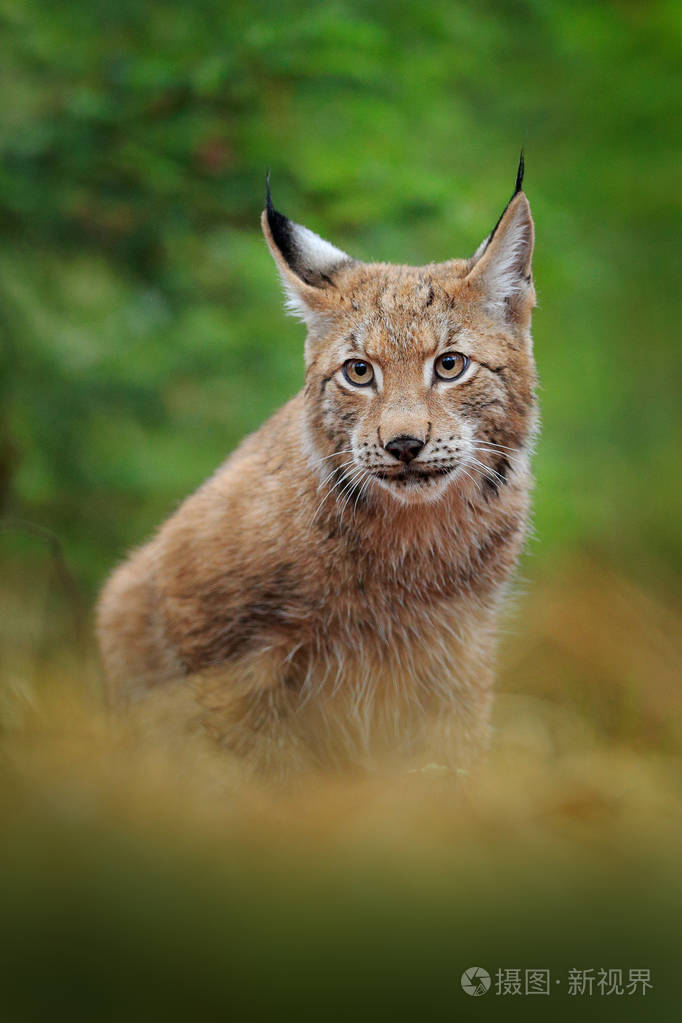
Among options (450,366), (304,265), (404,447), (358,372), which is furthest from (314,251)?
(404,447)

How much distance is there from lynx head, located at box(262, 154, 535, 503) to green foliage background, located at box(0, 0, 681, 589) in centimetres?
95

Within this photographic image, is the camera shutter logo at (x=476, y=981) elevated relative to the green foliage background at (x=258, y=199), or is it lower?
lower

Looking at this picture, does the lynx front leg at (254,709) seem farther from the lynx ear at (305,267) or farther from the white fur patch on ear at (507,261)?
the white fur patch on ear at (507,261)

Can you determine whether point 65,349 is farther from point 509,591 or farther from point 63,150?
point 509,591

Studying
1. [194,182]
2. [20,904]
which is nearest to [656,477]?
[194,182]

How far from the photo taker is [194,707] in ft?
9.39

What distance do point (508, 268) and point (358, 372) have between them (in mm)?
490

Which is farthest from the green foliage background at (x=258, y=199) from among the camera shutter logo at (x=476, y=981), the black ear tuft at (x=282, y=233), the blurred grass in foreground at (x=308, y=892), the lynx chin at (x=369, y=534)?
the camera shutter logo at (x=476, y=981)

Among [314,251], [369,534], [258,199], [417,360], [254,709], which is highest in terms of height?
[258,199]

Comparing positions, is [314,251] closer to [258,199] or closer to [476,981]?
[258,199]

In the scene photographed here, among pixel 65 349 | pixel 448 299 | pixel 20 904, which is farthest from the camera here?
pixel 65 349

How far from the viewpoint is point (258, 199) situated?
3.98 m

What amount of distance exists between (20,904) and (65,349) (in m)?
3.15

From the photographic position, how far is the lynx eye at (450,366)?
8.66 feet
